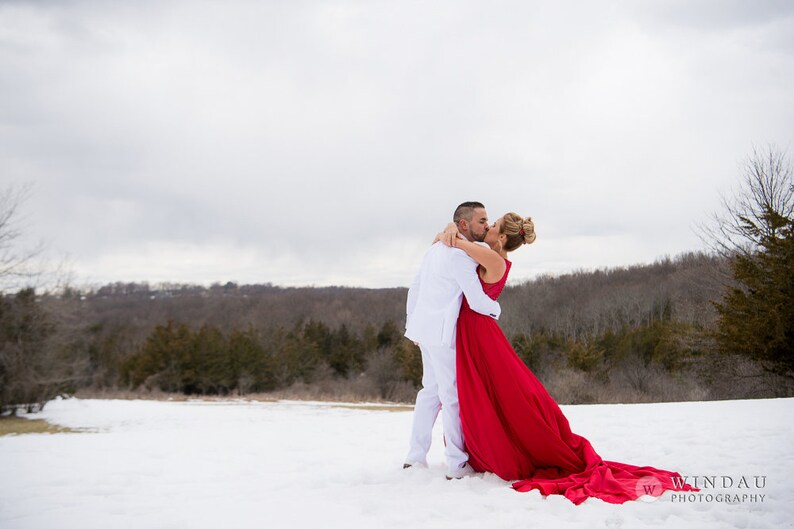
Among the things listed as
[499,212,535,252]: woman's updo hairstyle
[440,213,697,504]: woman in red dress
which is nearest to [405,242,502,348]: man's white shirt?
[440,213,697,504]: woman in red dress

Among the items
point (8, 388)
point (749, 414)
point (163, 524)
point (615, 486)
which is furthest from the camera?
point (8, 388)

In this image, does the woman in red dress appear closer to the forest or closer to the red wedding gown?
the red wedding gown

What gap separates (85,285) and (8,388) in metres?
8.98

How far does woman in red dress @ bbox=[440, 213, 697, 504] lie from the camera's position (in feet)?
13.8

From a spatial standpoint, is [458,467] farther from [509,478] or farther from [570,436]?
[570,436]

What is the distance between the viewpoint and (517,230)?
451cm

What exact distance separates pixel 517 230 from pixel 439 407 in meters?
1.68

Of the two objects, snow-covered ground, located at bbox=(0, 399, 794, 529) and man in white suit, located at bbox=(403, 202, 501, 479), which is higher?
man in white suit, located at bbox=(403, 202, 501, 479)

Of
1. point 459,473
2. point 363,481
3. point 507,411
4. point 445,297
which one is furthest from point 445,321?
point 363,481

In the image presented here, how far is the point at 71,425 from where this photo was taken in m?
17.7

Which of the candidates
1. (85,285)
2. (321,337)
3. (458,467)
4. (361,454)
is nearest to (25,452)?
(361,454)

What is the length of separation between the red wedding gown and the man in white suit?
0.12m

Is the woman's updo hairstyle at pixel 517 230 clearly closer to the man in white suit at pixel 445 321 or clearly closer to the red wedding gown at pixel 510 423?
the man in white suit at pixel 445 321

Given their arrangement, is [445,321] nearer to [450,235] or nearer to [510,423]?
[450,235]
